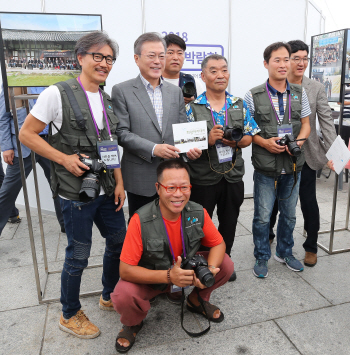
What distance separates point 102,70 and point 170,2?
2.87m

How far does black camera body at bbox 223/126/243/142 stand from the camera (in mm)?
2488

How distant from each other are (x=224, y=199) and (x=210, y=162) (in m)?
0.38

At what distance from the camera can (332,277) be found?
10.1 feet

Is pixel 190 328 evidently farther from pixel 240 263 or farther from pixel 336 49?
pixel 336 49

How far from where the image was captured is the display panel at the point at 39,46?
98.3 inches

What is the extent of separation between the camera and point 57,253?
3.73 metres

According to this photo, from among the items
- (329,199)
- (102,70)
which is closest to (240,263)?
(102,70)

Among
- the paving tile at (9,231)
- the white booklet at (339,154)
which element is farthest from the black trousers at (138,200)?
the paving tile at (9,231)

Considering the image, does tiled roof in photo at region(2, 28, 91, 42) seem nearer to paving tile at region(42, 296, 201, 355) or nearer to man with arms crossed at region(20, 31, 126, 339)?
man with arms crossed at region(20, 31, 126, 339)

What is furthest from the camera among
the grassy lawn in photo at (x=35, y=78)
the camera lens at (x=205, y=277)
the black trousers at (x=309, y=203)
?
the black trousers at (x=309, y=203)

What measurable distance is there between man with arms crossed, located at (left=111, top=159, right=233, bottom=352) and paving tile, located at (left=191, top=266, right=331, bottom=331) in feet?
1.31

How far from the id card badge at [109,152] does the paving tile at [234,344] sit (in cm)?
123

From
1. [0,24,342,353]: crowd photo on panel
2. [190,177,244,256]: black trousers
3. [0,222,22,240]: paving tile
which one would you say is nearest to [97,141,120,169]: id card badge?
[0,24,342,353]: crowd photo on panel

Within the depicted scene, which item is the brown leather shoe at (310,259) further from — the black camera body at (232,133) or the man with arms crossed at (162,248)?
the black camera body at (232,133)
